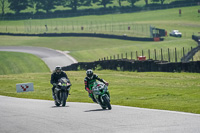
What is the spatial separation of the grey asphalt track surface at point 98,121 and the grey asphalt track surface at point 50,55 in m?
39.7

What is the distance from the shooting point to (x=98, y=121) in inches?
540

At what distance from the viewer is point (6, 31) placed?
A: 105000 millimetres

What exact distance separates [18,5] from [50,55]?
73.6 m

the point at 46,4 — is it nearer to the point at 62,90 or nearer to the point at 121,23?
the point at 121,23

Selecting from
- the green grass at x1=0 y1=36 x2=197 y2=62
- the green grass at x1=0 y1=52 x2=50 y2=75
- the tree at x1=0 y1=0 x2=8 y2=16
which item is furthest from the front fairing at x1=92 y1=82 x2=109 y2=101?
the tree at x1=0 y1=0 x2=8 y2=16

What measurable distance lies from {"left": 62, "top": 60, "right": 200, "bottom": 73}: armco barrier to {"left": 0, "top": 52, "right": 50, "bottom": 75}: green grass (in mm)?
7311

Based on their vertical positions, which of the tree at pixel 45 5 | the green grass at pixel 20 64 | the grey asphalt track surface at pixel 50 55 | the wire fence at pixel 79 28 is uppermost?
the tree at pixel 45 5

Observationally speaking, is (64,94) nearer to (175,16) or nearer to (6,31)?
(6,31)

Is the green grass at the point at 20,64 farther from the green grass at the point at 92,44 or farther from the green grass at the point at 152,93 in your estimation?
the green grass at the point at 152,93

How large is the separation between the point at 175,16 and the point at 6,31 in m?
48.0

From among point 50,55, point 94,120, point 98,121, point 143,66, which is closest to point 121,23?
point 50,55

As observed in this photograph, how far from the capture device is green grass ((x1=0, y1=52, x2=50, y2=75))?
180 feet

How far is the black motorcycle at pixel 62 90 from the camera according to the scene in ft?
62.5

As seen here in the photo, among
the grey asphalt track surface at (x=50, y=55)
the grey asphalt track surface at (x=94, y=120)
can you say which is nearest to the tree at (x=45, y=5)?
the grey asphalt track surface at (x=50, y=55)
